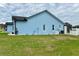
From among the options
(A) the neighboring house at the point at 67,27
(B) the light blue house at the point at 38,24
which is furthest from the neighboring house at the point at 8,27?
(A) the neighboring house at the point at 67,27

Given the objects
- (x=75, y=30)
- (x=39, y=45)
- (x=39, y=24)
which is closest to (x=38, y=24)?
(x=39, y=24)

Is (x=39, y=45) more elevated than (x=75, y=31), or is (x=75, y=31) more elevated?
(x=75, y=31)

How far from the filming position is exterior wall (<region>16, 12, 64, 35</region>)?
196 centimetres

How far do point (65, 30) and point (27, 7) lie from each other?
0.42 meters

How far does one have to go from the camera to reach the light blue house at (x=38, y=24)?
6.44ft

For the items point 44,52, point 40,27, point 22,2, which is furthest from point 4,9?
point 44,52

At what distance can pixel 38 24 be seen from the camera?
1973mm

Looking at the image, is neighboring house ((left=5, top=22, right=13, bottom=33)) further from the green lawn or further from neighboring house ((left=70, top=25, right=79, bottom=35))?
neighboring house ((left=70, top=25, right=79, bottom=35))

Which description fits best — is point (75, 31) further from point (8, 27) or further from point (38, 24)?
point (8, 27)

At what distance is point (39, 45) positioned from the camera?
6.53 feet

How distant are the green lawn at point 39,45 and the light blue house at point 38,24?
0.17ft

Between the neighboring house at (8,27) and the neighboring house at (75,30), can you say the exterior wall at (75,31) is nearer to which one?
the neighboring house at (75,30)

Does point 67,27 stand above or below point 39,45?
above

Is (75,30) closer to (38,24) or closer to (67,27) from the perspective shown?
(67,27)
